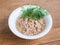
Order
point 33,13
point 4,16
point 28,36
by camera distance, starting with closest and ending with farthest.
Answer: point 28,36 < point 33,13 < point 4,16

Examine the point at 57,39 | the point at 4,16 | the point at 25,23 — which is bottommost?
the point at 57,39

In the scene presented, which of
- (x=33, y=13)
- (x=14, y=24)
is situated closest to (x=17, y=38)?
(x=14, y=24)

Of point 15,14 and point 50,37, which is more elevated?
point 15,14

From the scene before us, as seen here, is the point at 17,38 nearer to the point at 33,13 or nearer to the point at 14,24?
the point at 14,24

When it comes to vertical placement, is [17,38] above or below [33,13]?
below

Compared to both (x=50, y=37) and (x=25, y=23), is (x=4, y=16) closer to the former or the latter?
(x=25, y=23)

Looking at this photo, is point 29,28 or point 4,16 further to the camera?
point 4,16

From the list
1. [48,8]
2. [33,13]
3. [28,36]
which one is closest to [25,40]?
[28,36]

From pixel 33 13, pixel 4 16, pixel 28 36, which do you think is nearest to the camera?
pixel 28 36
